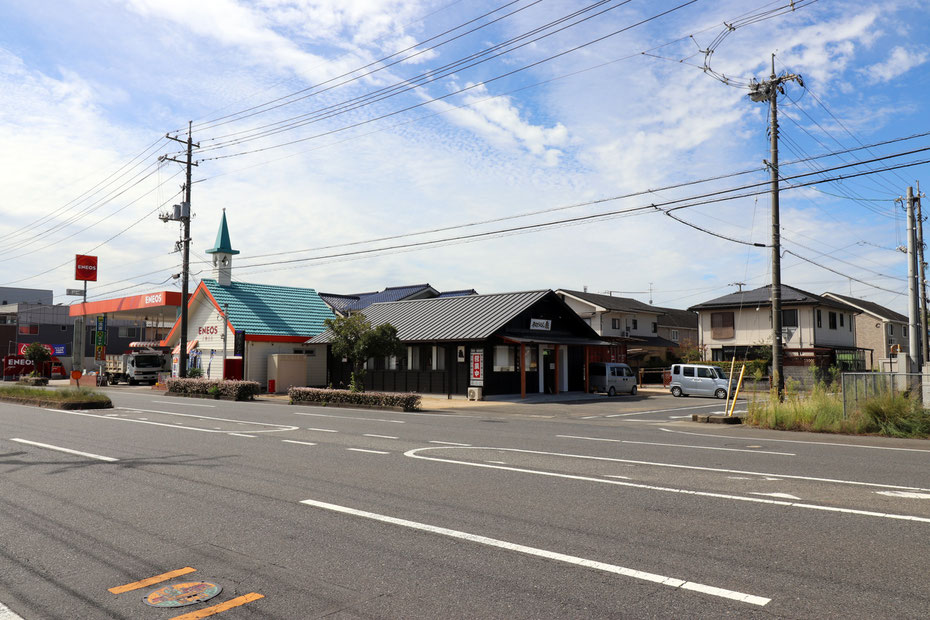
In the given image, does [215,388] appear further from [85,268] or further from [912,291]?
[912,291]

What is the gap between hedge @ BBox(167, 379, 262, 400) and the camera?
30219 millimetres

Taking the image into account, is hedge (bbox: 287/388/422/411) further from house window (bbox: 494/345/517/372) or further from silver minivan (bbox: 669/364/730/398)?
silver minivan (bbox: 669/364/730/398)

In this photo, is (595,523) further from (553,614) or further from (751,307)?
(751,307)

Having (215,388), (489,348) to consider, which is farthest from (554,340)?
(215,388)

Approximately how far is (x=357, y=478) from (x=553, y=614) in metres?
5.02

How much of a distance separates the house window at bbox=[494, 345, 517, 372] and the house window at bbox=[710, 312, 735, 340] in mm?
22670

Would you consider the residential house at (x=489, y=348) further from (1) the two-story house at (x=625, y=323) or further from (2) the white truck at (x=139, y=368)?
(1) the two-story house at (x=625, y=323)

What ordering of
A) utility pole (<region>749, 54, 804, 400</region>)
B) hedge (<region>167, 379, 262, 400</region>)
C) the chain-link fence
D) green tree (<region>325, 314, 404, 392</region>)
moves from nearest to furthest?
1. the chain-link fence
2. utility pole (<region>749, 54, 804, 400</region>)
3. green tree (<region>325, 314, 404, 392</region>)
4. hedge (<region>167, 379, 262, 400</region>)

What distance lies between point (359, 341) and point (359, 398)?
268 cm

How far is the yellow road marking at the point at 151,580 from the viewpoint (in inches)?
183

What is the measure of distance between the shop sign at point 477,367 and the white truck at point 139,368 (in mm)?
25066

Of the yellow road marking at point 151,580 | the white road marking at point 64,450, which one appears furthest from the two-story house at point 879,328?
the yellow road marking at point 151,580

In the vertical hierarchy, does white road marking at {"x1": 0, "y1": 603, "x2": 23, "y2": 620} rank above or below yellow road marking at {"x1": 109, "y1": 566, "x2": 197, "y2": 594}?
below

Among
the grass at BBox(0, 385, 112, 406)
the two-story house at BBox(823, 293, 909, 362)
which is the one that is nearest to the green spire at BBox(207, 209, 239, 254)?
the grass at BBox(0, 385, 112, 406)
